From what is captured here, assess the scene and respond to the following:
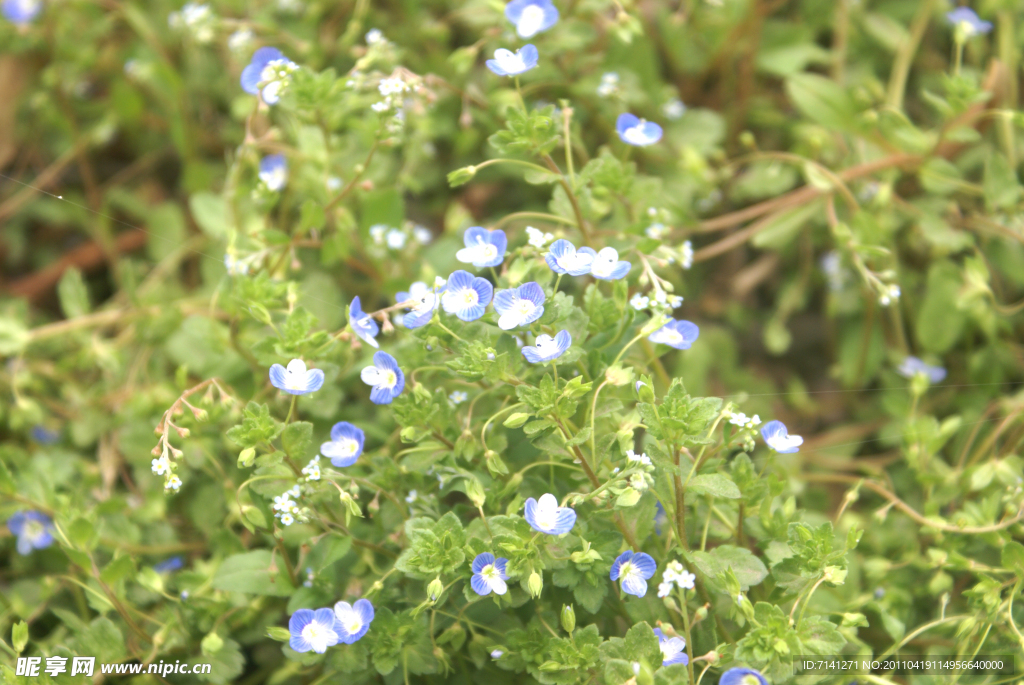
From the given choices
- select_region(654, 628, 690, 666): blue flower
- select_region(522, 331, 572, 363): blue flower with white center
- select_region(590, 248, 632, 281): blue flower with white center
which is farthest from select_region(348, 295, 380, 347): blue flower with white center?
select_region(654, 628, 690, 666): blue flower

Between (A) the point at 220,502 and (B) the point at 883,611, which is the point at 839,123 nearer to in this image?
(B) the point at 883,611

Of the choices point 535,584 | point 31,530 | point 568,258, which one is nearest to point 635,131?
point 568,258

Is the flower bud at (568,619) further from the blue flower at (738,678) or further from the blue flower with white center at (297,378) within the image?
the blue flower with white center at (297,378)

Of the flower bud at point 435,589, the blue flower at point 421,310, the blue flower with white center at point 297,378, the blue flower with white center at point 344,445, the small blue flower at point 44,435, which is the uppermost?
the blue flower at point 421,310

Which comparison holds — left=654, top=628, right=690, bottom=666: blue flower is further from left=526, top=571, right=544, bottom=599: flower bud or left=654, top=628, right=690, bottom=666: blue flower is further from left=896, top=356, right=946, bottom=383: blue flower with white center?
left=896, top=356, right=946, bottom=383: blue flower with white center

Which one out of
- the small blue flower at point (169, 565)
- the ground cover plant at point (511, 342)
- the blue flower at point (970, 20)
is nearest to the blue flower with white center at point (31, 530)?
the ground cover plant at point (511, 342)

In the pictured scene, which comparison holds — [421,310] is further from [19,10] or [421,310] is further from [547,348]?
[19,10]
